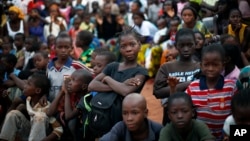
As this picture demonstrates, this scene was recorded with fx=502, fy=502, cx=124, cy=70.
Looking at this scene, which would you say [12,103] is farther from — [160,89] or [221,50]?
[221,50]

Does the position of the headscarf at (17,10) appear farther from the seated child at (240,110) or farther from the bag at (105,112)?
the seated child at (240,110)

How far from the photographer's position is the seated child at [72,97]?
17.6 ft

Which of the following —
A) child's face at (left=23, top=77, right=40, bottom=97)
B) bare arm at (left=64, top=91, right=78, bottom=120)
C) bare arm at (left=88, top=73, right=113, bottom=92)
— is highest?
bare arm at (left=88, top=73, right=113, bottom=92)

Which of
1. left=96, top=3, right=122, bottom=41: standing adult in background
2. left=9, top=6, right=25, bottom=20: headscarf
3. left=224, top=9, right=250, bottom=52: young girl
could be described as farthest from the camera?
left=96, top=3, right=122, bottom=41: standing adult in background

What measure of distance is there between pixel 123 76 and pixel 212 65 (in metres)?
0.89

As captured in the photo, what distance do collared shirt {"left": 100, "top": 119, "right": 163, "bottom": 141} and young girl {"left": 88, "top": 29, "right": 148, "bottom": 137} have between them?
46 centimetres

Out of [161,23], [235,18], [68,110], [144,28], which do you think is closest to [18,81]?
[68,110]

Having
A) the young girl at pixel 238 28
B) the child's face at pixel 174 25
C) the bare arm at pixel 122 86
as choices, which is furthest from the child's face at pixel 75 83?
the child's face at pixel 174 25

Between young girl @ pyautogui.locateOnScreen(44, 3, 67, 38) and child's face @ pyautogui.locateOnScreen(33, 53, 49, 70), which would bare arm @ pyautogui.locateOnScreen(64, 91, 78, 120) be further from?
young girl @ pyautogui.locateOnScreen(44, 3, 67, 38)

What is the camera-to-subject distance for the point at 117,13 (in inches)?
531

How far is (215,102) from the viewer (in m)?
4.29

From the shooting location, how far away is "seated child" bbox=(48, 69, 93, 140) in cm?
536

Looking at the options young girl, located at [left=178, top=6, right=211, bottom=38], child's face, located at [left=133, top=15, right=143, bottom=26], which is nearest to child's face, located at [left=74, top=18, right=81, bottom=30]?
child's face, located at [left=133, top=15, right=143, bottom=26]

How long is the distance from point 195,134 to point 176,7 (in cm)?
597
